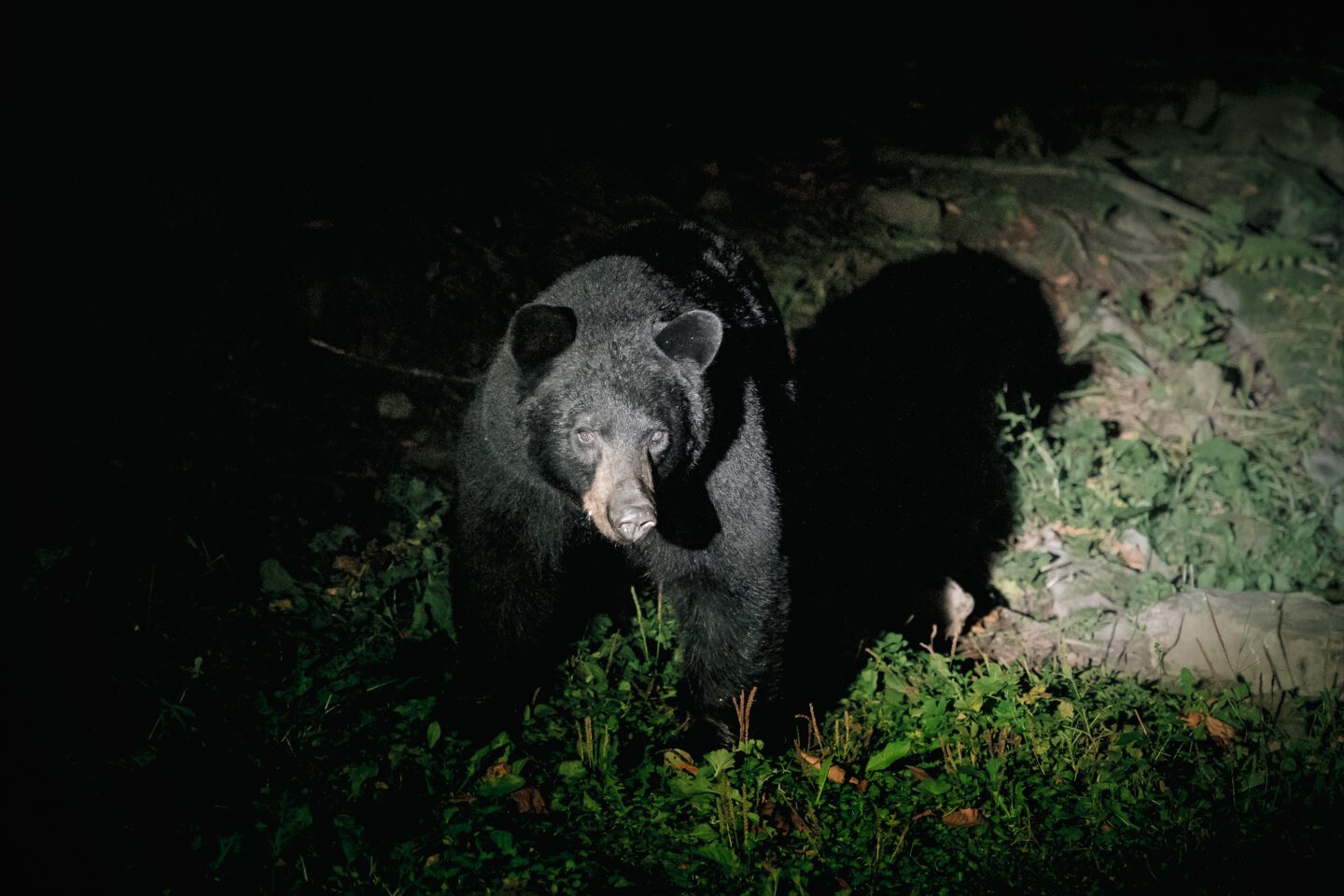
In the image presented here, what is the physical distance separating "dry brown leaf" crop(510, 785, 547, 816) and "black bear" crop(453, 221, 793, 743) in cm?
75

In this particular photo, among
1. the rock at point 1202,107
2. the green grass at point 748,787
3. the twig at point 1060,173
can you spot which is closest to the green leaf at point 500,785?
the green grass at point 748,787

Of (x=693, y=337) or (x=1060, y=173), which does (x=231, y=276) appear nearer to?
(x=693, y=337)

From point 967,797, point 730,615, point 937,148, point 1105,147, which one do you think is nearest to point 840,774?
point 967,797

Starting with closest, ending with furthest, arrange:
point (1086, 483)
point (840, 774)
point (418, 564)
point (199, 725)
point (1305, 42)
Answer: point (199, 725), point (840, 774), point (418, 564), point (1086, 483), point (1305, 42)

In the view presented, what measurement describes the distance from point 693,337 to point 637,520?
28.2 inches

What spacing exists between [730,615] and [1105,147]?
7.45 m

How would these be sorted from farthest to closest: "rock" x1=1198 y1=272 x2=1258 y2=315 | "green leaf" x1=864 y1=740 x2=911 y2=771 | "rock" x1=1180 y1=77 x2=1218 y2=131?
1. "rock" x1=1180 y1=77 x2=1218 y2=131
2. "rock" x1=1198 y1=272 x2=1258 y2=315
3. "green leaf" x1=864 y1=740 x2=911 y2=771

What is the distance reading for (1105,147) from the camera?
864cm

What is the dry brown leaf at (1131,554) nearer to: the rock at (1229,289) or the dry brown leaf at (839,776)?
the dry brown leaf at (839,776)

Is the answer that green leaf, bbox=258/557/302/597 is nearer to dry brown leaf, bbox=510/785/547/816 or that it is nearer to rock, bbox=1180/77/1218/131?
dry brown leaf, bbox=510/785/547/816

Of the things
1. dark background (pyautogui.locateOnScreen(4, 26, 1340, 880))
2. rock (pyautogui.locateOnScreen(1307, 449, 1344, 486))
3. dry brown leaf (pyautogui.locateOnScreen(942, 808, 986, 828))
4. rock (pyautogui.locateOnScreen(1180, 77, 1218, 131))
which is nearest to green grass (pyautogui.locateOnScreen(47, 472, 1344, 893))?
dry brown leaf (pyautogui.locateOnScreen(942, 808, 986, 828))

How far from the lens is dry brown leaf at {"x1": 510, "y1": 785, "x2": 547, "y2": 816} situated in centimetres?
308

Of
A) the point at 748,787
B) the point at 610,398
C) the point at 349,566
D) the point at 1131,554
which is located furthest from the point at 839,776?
the point at 1131,554

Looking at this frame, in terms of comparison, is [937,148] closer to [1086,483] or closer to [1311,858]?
[1086,483]
